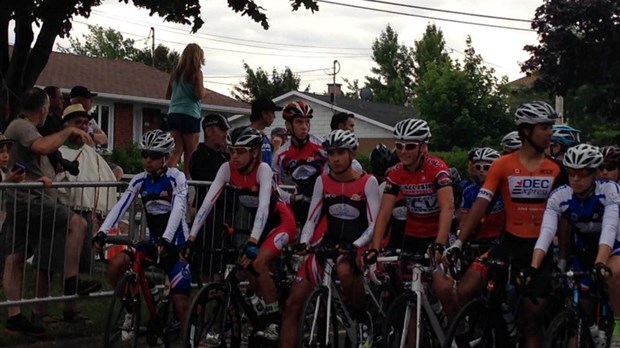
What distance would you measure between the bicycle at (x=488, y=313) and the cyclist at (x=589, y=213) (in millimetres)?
282

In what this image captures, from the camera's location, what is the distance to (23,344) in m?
9.35

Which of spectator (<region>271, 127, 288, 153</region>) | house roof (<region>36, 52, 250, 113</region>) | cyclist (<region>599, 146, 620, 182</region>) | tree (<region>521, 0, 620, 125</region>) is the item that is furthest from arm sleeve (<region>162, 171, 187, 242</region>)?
house roof (<region>36, 52, 250, 113</region>)

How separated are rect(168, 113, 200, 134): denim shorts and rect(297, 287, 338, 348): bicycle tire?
15.6ft

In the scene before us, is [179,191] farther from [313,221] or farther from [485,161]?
[485,161]

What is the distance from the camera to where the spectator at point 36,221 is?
954 cm

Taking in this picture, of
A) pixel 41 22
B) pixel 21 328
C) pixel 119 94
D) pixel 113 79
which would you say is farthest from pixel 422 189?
pixel 113 79

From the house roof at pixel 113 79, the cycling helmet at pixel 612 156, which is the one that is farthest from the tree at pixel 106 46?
the cycling helmet at pixel 612 156

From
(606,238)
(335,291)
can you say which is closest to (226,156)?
(335,291)

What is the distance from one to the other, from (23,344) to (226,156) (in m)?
3.15

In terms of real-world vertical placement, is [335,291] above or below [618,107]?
below

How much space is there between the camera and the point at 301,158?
10625 mm

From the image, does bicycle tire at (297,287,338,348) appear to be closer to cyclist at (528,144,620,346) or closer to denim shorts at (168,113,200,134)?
cyclist at (528,144,620,346)

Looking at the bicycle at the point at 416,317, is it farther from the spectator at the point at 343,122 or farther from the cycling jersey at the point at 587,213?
the spectator at the point at 343,122

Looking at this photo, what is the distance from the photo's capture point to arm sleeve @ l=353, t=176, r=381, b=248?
8945 mm
